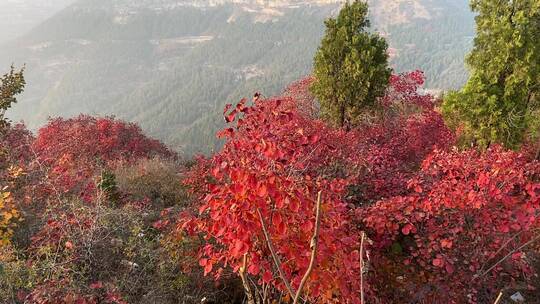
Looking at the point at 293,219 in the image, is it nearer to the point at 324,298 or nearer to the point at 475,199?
the point at 324,298

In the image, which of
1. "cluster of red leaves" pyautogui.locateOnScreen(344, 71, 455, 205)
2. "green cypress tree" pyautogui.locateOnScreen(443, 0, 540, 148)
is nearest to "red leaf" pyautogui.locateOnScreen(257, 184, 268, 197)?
"cluster of red leaves" pyautogui.locateOnScreen(344, 71, 455, 205)

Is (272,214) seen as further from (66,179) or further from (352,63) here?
(352,63)

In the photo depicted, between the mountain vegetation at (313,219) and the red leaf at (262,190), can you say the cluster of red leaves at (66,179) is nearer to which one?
the mountain vegetation at (313,219)

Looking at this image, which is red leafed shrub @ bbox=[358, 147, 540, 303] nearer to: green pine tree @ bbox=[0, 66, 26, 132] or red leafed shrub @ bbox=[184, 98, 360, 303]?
red leafed shrub @ bbox=[184, 98, 360, 303]

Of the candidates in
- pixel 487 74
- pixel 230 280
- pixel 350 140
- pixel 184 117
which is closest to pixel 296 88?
pixel 350 140

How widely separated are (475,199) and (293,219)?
11.5 feet

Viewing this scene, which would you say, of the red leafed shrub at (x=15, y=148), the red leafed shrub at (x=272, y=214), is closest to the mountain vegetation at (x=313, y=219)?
the red leafed shrub at (x=272, y=214)

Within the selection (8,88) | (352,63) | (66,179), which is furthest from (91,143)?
(352,63)

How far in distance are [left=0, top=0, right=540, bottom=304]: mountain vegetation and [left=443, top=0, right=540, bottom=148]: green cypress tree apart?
0.05 meters

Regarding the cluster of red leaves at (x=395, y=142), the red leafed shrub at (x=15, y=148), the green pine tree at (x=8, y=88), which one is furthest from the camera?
the red leafed shrub at (x=15, y=148)

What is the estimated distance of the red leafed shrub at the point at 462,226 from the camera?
6336 mm

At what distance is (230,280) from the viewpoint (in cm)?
790

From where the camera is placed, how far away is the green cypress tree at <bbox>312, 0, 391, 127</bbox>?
14.3m

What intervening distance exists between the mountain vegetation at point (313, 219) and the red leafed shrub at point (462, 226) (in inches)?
1.5
